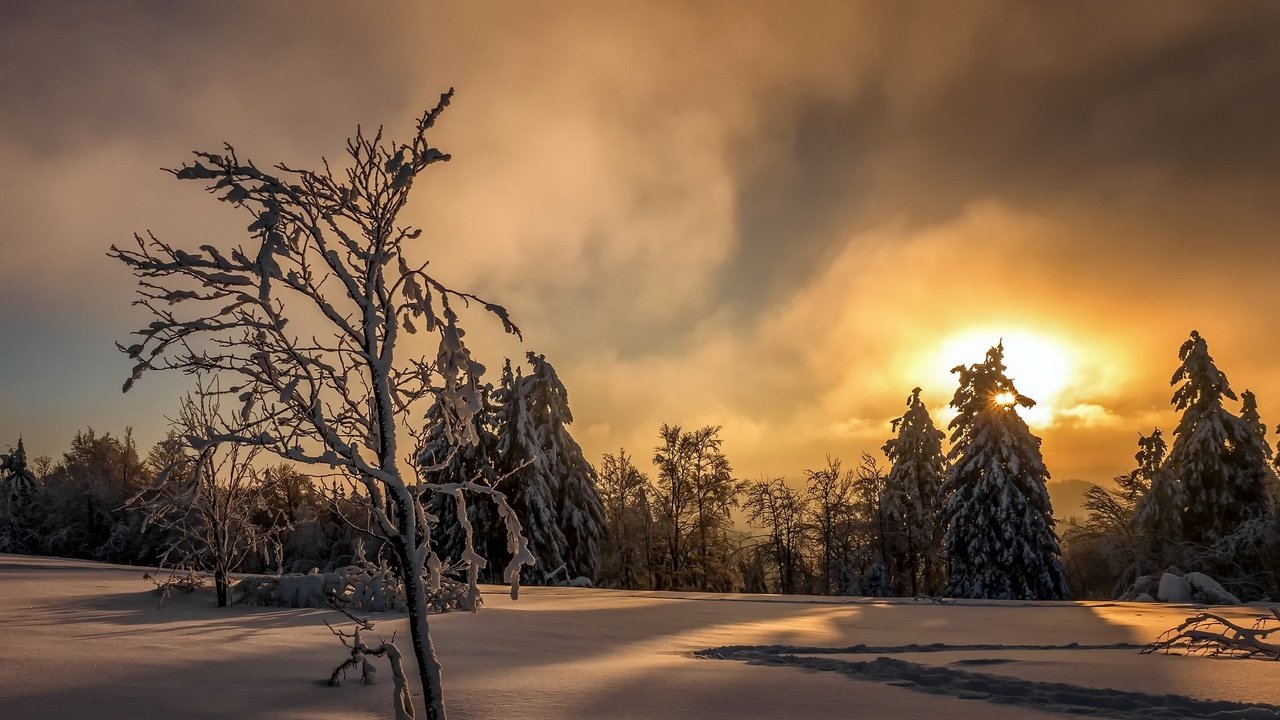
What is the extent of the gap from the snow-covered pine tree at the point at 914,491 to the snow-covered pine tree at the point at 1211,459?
11019mm

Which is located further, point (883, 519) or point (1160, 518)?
point (883, 519)

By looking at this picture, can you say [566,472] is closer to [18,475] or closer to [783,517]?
[783,517]

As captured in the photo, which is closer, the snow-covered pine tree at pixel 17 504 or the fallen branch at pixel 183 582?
the fallen branch at pixel 183 582

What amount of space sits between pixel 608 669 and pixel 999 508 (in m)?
29.1

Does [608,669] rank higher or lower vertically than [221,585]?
lower

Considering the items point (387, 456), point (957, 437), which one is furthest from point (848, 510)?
point (387, 456)

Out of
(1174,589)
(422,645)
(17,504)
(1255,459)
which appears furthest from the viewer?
(17,504)

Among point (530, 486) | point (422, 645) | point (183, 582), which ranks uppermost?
point (530, 486)

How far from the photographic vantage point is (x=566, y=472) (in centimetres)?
3709

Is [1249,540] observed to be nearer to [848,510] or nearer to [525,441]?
[848,510]

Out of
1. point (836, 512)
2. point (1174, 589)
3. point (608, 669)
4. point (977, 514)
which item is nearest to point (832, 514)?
point (836, 512)

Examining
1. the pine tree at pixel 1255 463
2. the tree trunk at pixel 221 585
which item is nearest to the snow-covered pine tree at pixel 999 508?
the pine tree at pixel 1255 463

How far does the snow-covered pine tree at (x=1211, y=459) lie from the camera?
3023 centimetres

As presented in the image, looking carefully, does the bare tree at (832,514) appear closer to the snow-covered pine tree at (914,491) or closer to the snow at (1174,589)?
the snow-covered pine tree at (914,491)
